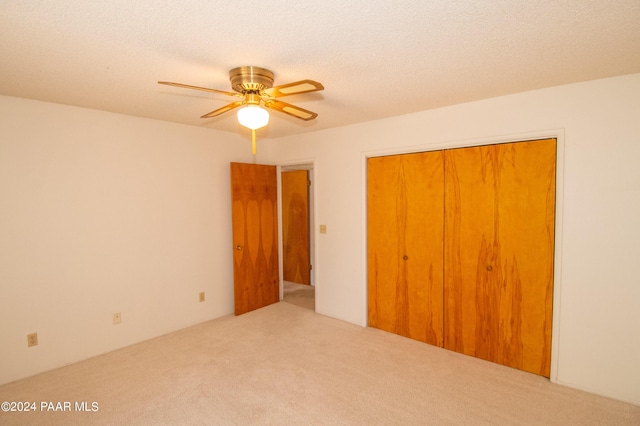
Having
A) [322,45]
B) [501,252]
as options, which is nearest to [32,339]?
[322,45]

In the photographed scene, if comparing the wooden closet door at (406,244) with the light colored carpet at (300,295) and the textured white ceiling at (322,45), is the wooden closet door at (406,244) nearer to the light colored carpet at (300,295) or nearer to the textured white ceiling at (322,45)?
the textured white ceiling at (322,45)

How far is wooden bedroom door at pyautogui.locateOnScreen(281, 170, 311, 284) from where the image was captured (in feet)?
18.1

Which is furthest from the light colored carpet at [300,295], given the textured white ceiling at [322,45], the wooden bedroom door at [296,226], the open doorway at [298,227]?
the textured white ceiling at [322,45]

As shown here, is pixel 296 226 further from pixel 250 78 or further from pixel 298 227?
pixel 250 78

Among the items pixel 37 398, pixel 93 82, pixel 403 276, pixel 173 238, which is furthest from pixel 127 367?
pixel 403 276

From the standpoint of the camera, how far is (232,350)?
3086 millimetres

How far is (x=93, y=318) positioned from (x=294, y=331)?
200 centimetres

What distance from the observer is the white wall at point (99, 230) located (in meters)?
2.61

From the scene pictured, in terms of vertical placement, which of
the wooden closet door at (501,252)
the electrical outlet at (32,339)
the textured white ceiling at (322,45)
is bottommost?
the electrical outlet at (32,339)

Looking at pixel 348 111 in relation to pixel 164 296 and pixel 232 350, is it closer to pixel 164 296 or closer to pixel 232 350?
pixel 232 350

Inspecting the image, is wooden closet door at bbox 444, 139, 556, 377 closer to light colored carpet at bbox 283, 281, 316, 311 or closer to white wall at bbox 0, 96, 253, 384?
light colored carpet at bbox 283, 281, 316, 311

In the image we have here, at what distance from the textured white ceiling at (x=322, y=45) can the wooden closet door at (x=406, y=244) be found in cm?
90

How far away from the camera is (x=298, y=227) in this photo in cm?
561

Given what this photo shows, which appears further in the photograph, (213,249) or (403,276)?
(213,249)
